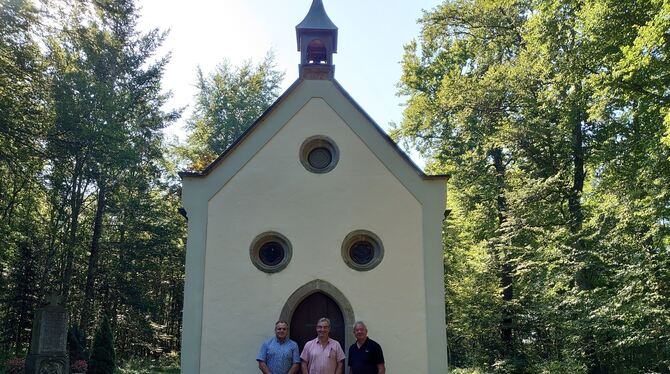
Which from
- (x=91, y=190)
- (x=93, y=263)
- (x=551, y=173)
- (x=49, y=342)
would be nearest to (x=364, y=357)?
(x=49, y=342)

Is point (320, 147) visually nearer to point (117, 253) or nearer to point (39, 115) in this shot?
point (39, 115)

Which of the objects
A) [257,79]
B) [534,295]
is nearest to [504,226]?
[534,295]

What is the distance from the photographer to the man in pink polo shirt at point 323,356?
7.37 meters

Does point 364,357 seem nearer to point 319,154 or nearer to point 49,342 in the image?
point 319,154

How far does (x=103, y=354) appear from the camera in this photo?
57.1 ft

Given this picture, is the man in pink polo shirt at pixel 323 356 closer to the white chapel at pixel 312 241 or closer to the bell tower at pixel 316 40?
the white chapel at pixel 312 241

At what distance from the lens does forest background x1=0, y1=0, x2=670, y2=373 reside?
1336 cm

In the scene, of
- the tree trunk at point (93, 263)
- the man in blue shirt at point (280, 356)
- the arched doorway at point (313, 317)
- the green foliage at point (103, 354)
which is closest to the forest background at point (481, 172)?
the tree trunk at point (93, 263)

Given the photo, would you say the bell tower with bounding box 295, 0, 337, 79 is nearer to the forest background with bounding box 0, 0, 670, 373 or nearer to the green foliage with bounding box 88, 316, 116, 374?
the forest background with bounding box 0, 0, 670, 373

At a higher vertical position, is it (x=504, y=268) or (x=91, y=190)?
(x=91, y=190)

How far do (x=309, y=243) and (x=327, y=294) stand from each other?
0.99 meters

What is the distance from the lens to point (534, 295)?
17266 mm

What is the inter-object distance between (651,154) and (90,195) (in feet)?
69.8

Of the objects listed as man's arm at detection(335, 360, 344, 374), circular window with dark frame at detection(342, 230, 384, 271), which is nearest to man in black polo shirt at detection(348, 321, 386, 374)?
man's arm at detection(335, 360, 344, 374)
